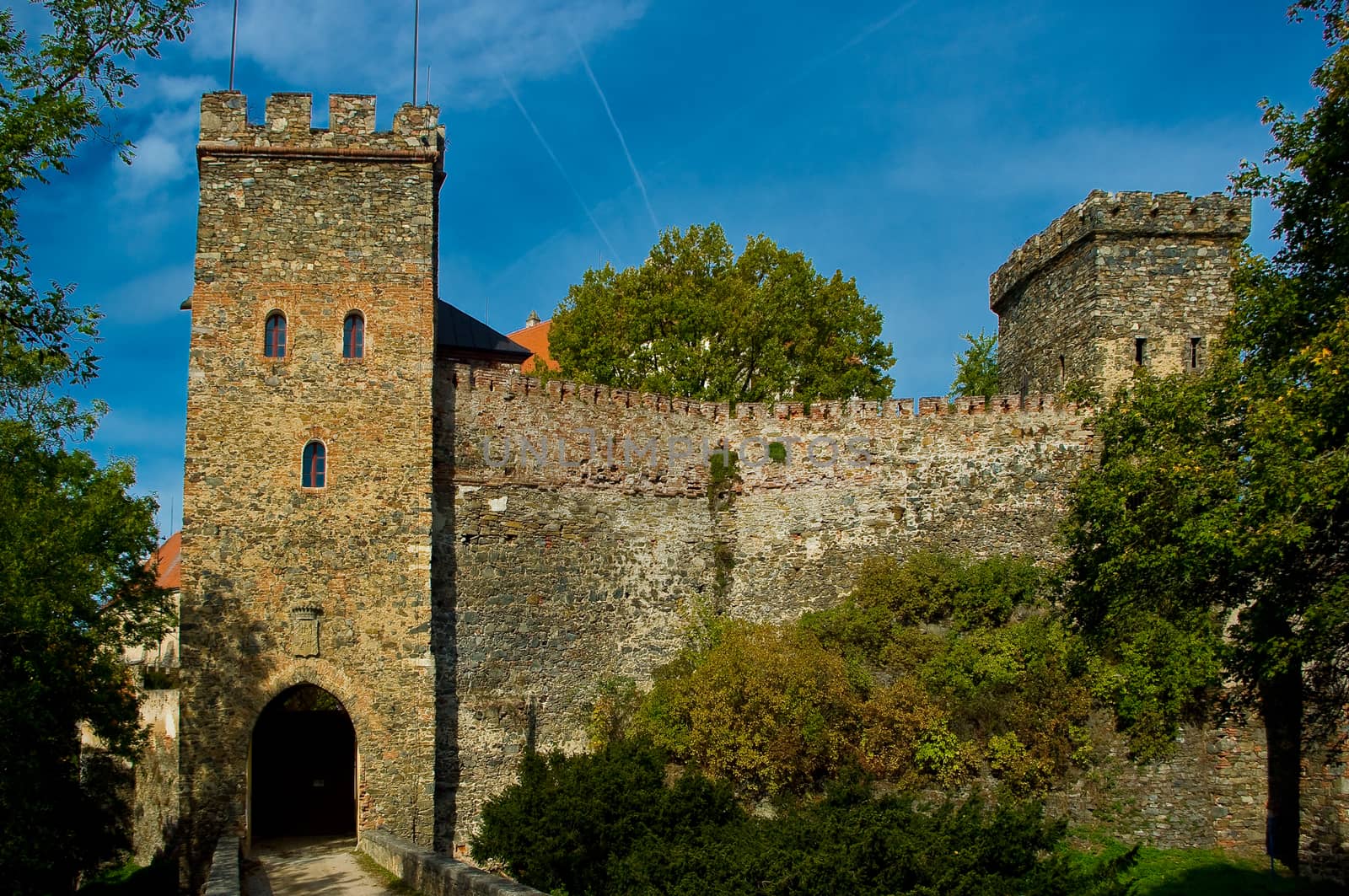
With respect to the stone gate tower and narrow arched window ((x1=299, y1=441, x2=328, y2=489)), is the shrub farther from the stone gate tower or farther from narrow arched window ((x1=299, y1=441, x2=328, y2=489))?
narrow arched window ((x1=299, y1=441, x2=328, y2=489))

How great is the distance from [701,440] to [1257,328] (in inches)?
433

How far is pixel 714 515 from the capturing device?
2333 centimetres

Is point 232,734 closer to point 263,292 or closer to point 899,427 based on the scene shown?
point 263,292

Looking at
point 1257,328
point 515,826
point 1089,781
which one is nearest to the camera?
point 1257,328

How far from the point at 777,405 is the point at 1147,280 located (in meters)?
7.33

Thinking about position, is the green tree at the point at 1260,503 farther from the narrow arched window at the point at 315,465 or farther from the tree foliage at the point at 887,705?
the narrow arched window at the point at 315,465

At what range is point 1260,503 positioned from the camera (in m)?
12.8

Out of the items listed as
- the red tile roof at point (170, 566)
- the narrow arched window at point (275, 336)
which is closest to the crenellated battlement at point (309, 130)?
the narrow arched window at point (275, 336)

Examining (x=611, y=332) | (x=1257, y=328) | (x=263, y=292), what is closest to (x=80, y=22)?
(x=263, y=292)

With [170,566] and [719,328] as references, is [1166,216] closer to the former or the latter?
[719,328]

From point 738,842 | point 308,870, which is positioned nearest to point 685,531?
point 308,870

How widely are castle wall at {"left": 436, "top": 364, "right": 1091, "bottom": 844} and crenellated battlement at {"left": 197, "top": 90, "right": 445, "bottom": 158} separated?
3958 millimetres

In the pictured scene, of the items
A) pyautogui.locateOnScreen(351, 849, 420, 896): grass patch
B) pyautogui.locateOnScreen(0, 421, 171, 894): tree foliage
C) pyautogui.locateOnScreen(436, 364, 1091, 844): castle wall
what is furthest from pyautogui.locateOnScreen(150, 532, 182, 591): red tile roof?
pyautogui.locateOnScreen(351, 849, 420, 896): grass patch

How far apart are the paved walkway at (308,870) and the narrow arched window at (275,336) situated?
7345 mm
